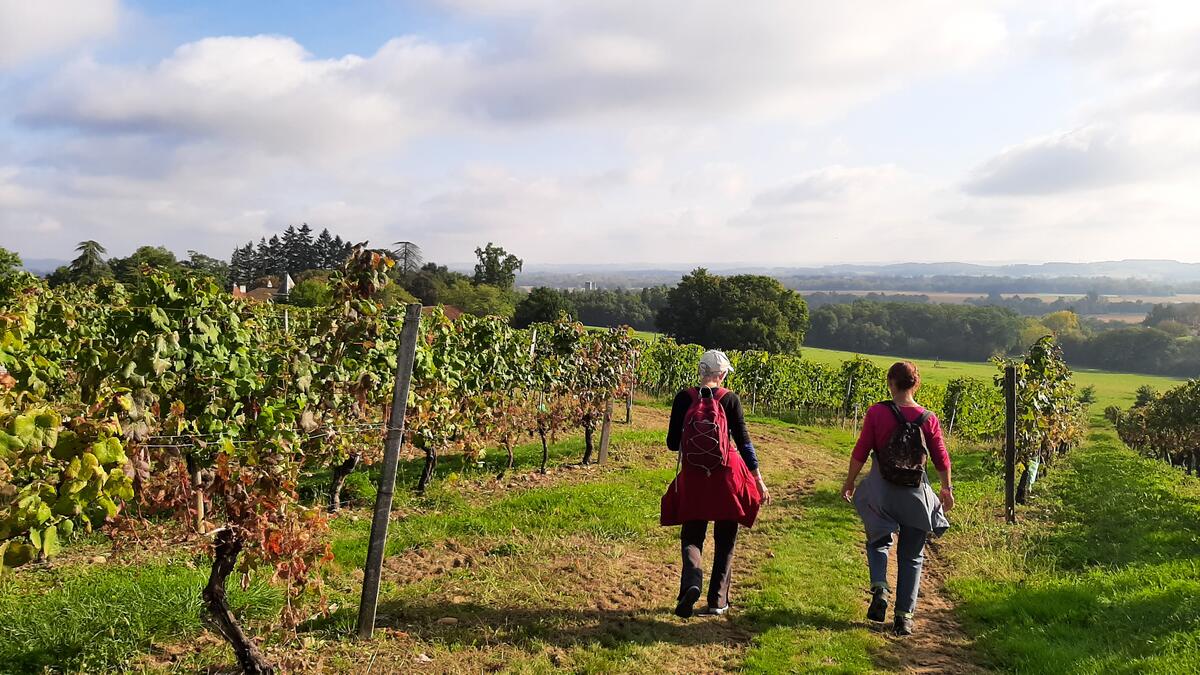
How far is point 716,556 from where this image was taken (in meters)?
5.08

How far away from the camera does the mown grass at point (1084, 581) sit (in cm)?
447

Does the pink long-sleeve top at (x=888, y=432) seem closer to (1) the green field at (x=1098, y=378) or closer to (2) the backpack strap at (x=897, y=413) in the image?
(2) the backpack strap at (x=897, y=413)

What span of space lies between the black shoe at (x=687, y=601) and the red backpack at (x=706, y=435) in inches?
33.4

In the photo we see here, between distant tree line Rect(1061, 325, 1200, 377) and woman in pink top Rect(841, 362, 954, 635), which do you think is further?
distant tree line Rect(1061, 325, 1200, 377)

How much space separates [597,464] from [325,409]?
237 inches

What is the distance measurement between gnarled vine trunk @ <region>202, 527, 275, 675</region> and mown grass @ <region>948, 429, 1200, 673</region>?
186 inches

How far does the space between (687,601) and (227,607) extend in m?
2.93

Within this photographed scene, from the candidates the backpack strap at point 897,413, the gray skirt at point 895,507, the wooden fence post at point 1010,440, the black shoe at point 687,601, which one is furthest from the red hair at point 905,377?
the wooden fence post at point 1010,440

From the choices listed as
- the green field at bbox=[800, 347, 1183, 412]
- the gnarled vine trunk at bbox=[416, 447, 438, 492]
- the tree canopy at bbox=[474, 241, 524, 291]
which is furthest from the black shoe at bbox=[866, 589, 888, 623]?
the tree canopy at bbox=[474, 241, 524, 291]

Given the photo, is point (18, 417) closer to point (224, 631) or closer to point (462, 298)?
point (224, 631)

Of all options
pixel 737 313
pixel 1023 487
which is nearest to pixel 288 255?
pixel 737 313

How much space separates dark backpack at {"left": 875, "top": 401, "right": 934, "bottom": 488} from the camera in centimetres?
480

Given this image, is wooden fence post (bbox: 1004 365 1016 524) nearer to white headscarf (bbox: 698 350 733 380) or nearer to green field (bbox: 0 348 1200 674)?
green field (bbox: 0 348 1200 674)

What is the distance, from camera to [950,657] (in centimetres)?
470
